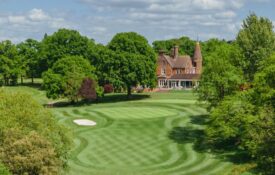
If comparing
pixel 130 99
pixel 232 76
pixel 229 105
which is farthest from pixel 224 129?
pixel 130 99

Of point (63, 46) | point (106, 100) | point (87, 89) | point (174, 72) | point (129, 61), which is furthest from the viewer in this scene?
point (174, 72)

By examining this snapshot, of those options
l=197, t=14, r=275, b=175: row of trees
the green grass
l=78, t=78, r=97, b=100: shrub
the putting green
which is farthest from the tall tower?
l=197, t=14, r=275, b=175: row of trees

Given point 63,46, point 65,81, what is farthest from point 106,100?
point 63,46

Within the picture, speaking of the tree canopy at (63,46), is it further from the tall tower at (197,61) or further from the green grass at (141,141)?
the green grass at (141,141)

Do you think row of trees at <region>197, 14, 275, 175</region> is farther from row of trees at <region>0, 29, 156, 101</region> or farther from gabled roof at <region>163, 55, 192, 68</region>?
gabled roof at <region>163, 55, 192, 68</region>

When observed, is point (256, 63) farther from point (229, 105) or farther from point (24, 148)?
point (24, 148)

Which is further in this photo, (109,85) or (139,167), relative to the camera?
(109,85)

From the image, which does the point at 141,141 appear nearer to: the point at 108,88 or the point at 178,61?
the point at 108,88
